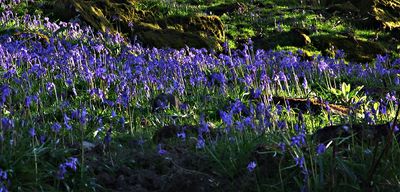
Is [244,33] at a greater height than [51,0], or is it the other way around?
[51,0]

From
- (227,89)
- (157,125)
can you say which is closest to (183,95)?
(227,89)

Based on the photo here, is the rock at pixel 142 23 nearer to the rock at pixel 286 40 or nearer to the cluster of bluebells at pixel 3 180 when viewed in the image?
the rock at pixel 286 40

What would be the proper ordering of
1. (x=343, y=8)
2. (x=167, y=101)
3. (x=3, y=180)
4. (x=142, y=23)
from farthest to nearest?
(x=343, y=8) < (x=142, y=23) < (x=167, y=101) < (x=3, y=180)

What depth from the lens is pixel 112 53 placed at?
37.6 ft

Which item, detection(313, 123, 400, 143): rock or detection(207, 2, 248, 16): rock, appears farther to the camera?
detection(207, 2, 248, 16): rock

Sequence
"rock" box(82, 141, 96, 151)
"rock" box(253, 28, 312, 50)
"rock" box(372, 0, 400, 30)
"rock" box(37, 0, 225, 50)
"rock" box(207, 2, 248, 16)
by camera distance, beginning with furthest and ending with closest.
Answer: "rock" box(207, 2, 248, 16) → "rock" box(372, 0, 400, 30) → "rock" box(253, 28, 312, 50) → "rock" box(37, 0, 225, 50) → "rock" box(82, 141, 96, 151)

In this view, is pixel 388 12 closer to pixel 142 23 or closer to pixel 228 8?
pixel 228 8

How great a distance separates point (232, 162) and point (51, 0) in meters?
13.4

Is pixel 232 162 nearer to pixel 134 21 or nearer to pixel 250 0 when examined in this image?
pixel 134 21

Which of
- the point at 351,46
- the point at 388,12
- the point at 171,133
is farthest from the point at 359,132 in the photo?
the point at 388,12

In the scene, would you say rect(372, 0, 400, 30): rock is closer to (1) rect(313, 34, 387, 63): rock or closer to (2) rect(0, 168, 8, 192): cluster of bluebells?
(1) rect(313, 34, 387, 63): rock

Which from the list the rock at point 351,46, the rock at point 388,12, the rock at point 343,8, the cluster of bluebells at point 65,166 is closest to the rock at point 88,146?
the cluster of bluebells at point 65,166

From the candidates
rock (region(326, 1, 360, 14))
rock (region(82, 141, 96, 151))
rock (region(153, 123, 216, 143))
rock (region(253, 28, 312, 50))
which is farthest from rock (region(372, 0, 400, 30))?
rock (region(82, 141, 96, 151))

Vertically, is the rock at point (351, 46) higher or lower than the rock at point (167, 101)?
lower
